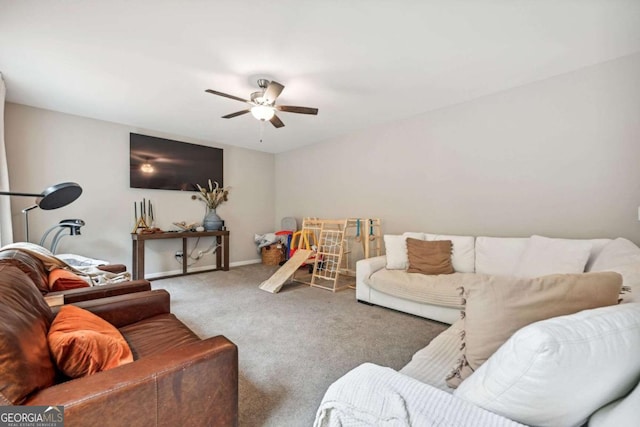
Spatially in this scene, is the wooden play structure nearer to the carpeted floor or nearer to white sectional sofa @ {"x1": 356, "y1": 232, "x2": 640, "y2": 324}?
the carpeted floor

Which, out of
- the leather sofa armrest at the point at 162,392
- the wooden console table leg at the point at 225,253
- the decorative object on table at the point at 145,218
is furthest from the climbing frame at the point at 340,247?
→ the leather sofa armrest at the point at 162,392

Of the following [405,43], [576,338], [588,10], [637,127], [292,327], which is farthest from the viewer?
[292,327]

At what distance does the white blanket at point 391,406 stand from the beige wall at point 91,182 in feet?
15.2

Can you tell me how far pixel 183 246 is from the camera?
15.7 feet

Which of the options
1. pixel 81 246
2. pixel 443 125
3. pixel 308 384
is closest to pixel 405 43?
pixel 443 125

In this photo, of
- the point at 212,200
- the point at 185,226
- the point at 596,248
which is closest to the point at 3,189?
the point at 185,226

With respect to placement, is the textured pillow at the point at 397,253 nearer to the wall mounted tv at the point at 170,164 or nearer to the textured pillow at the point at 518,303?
the textured pillow at the point at 518,303

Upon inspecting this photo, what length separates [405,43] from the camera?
7.27 ft

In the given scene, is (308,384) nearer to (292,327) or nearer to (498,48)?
(292,327)

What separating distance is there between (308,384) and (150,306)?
3.92 ft

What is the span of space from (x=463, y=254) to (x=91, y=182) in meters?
5.29

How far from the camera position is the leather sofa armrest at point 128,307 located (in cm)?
159

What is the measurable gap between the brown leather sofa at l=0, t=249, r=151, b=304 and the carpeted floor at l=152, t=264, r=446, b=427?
0.78 metres

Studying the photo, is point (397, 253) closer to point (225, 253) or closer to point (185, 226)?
point (225, 253)
